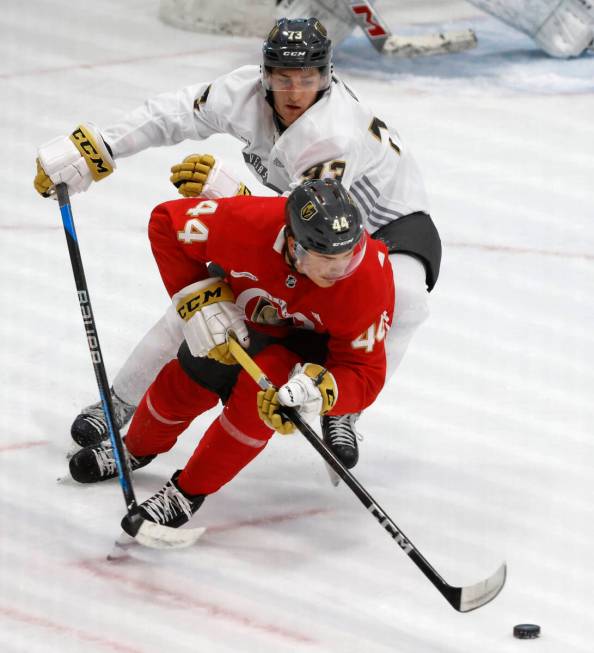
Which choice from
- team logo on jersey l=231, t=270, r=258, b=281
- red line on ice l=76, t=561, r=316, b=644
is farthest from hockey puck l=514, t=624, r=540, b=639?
team logo on jersey l=231, t=270, r=258, b=281

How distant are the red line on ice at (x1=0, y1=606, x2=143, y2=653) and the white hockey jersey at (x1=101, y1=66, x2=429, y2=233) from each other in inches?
40.0

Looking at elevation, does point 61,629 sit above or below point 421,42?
above

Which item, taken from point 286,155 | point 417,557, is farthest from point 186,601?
point 286,155

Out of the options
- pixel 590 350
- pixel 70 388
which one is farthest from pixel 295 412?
pixel 590 350

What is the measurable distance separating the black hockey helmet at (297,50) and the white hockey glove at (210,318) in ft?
1.60

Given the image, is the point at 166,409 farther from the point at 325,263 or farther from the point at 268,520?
the point at 325,263

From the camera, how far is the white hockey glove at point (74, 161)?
2.78 metres

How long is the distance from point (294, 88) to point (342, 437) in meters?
0.82

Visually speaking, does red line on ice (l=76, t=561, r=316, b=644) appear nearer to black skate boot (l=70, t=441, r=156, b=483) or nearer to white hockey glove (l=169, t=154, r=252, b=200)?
black skate boot (l=70, t=441, r=156, b=483)

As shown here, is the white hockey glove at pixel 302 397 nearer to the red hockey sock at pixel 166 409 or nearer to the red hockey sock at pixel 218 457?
the red hockey sock at pixel 218 457

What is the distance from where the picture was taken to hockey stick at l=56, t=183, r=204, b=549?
2.53m

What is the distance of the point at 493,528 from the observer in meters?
2.77

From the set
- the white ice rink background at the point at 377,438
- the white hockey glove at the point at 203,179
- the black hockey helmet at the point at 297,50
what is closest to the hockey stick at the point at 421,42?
the white ice rink background at the point at 377,438

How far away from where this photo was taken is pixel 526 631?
92.9 inches
